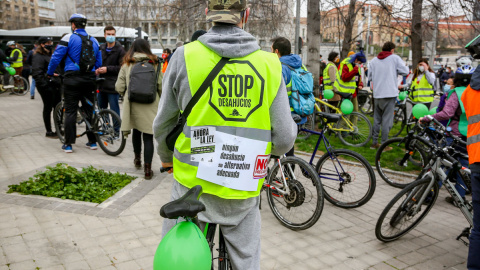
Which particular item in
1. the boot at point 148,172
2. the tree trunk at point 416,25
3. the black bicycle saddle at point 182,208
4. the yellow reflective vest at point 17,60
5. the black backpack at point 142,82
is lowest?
the boot at point 148,172

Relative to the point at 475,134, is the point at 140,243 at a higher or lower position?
lower

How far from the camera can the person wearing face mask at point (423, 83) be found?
9500mm

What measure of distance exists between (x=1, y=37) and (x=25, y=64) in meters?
20.1

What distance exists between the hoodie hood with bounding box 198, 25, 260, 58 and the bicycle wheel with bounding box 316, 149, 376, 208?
10.2ft

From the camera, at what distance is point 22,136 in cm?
852

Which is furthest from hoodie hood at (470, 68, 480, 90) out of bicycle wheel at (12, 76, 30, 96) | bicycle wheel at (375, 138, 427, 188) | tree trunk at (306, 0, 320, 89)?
bicycle wheel at (12, 76, 30, 96)

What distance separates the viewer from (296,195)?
14.5 ft

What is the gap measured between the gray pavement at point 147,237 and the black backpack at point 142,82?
121 cm

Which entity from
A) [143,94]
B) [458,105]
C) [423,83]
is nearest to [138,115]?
[143,94]

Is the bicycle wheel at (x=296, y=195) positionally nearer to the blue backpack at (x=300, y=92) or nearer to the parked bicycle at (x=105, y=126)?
the blue backpack at (x=300, y=92)

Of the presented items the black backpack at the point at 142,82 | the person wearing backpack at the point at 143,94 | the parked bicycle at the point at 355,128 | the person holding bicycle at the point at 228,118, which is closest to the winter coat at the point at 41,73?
the person wearing backpack at the point at 143,94

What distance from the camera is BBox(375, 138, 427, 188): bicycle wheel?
6.34 metres

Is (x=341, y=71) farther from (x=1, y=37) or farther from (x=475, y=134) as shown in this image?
(x=1, y=37)

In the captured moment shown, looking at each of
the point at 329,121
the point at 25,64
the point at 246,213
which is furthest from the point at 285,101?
the point at 25,64
